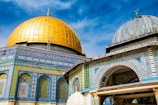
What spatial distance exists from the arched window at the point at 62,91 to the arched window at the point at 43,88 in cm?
120

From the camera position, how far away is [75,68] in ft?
39.7

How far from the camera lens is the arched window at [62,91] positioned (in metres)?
17.1

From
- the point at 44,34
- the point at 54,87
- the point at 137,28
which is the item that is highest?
the point at 44,34

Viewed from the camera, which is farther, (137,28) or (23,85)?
(23,85)

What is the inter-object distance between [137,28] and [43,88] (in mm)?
9784

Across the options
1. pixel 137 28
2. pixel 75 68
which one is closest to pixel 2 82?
pixel 75 68

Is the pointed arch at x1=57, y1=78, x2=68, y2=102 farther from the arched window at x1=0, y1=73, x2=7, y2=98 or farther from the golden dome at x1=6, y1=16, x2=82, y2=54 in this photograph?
the golden dome at x1=6, y1=16, x2=82, y2=54

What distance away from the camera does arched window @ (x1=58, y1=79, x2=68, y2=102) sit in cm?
1709

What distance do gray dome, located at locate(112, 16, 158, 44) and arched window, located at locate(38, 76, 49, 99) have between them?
7704 mm

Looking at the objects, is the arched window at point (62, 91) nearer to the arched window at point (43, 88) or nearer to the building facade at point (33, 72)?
the building facade at point (33, 72)

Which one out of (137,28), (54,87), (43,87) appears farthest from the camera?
(54,87)

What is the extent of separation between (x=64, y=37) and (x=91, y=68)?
1168 centimetres

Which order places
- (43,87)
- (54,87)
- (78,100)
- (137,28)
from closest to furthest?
(78,100), (137,28), (43,87), (54,87)

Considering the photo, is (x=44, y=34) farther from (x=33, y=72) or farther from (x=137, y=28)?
(x=137, y=28)
